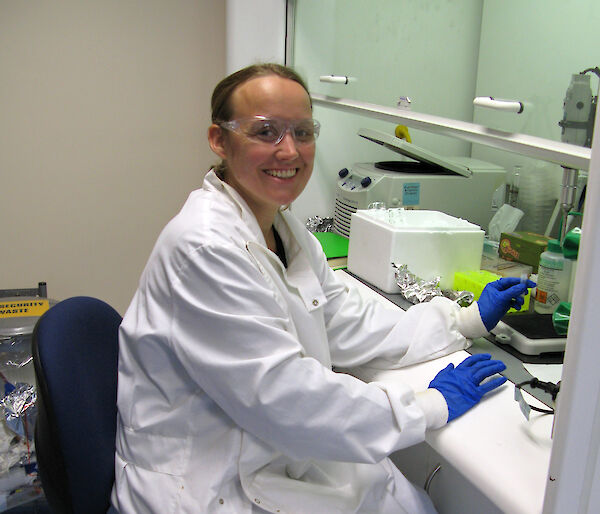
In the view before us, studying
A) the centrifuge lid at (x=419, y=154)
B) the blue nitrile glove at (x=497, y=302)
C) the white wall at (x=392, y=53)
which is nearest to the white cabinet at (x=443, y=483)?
the blue nitrile glove at (x=497, y=302)

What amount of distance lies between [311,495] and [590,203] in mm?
684

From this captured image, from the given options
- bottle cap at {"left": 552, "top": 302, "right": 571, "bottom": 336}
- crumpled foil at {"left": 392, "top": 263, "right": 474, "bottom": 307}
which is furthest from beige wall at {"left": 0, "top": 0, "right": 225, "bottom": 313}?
bottle cap at {"left": 552, "top": 302, "right": 571, "bottom": 336}

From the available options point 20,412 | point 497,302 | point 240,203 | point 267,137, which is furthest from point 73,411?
point 497,302

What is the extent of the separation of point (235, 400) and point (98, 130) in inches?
69.1

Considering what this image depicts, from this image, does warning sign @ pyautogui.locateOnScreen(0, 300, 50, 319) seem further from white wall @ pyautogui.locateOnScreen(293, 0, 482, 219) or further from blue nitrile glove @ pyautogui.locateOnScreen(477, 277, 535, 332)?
blue nitrile glove @ pyautogui.locateOnScreen(477, 277, 535, 332)

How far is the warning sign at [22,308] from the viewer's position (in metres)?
1.87

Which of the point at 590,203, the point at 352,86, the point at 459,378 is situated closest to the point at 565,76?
the point at 352,86

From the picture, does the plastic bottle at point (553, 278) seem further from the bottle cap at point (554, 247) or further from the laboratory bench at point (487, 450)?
the laboratory bench at point (487, 450)

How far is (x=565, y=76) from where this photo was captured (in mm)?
1595

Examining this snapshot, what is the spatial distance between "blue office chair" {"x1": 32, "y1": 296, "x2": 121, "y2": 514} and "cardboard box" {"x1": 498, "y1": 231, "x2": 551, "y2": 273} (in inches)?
42.9

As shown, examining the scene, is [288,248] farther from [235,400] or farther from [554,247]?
[554,247]

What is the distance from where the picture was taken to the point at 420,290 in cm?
148

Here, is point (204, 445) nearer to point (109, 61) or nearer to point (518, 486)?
point (518, 486)

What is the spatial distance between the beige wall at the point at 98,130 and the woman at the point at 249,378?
52.1 inches
